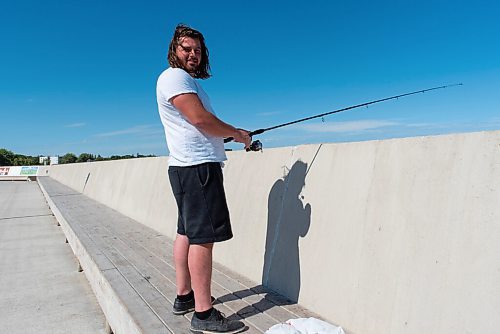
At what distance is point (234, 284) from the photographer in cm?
295

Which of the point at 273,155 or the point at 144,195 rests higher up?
the point at 273,155

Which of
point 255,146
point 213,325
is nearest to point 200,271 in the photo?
point 213,325

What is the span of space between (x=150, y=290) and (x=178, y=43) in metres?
1.78

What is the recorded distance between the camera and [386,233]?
76.9 inches

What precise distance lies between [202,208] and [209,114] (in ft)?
1.65

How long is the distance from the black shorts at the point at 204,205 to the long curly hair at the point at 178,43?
590mm

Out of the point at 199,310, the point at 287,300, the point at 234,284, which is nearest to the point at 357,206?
the point at 287,300

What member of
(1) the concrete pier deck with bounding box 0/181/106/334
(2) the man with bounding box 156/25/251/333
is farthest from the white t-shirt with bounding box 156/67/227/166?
(1) the concrete pier deck with bounding box 0/181/106/334

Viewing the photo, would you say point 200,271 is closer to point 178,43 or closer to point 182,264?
point 182,264

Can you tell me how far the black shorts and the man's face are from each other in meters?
0.59

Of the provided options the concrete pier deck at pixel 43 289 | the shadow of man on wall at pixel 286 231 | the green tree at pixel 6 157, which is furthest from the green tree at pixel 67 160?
the shadow of man on wall at pixel 286 231

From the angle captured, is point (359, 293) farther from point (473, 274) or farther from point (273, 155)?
point (273, 155)

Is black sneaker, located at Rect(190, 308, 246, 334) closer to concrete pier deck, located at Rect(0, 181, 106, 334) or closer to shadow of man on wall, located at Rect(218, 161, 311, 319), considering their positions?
shadow of man on wall, located at Rect(218, 161, 311, 319)

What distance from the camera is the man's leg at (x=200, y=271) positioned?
204 cm
